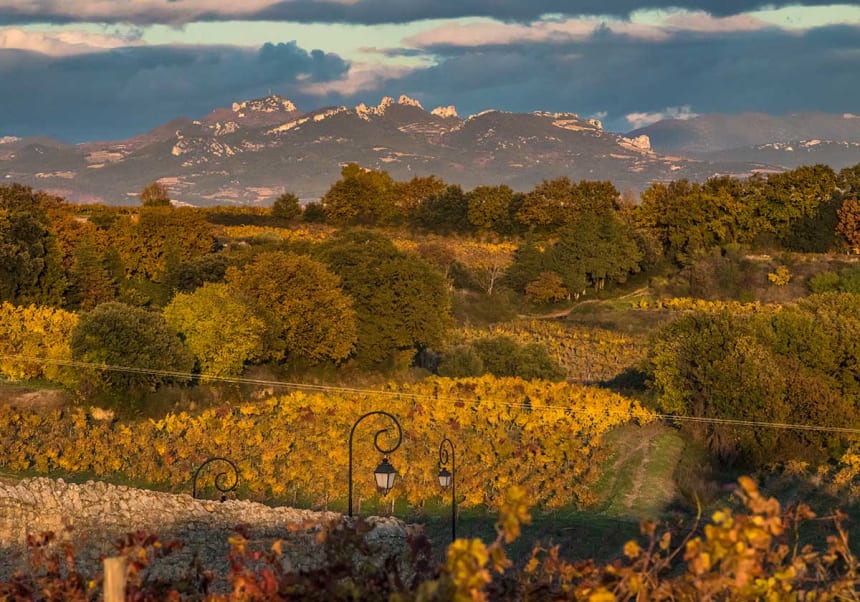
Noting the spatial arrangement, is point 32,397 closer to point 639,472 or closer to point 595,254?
point 639,472

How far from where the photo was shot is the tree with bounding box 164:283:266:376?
125 ft

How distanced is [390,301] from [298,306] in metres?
5.71

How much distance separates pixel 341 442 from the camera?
103 feet

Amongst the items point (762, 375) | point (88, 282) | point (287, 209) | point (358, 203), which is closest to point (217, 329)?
point (88, 282)

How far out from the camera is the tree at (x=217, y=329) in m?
38.1

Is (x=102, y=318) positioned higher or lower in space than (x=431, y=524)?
higher

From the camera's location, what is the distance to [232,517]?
24.2 metres

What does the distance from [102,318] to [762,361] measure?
2264 cm

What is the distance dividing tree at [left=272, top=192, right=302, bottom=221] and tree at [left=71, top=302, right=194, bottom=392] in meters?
55.6

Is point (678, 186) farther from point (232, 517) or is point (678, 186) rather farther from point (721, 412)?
point (232, 517)

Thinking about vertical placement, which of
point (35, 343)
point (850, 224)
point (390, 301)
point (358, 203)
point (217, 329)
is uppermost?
point (217, 329)

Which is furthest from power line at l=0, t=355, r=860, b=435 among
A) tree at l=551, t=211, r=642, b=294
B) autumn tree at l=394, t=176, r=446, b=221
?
autumn tree at l=394, t=176, r=446, b=221

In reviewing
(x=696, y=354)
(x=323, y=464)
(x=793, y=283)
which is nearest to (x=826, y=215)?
(x=793, y=283)

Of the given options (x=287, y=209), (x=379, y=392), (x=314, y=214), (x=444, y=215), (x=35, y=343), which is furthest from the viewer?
(x=287, y=209)
